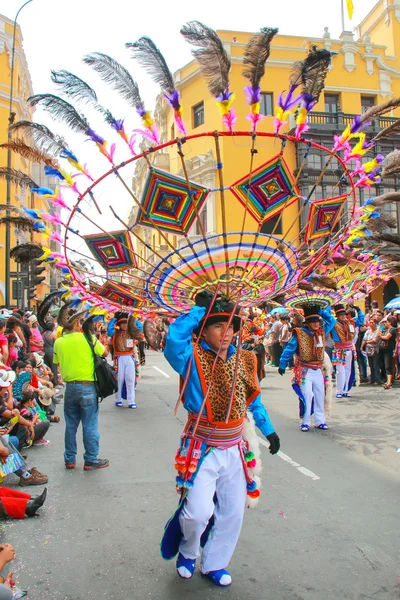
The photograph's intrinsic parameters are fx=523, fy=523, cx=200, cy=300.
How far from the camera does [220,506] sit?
→ 11.5ft

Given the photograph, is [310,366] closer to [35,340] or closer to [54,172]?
[54,172]

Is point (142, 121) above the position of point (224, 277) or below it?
above

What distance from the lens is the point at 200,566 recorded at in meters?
3.61

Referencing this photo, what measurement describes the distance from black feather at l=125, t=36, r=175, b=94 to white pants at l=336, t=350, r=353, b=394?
8.79m

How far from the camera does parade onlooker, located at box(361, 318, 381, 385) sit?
12.6 meters

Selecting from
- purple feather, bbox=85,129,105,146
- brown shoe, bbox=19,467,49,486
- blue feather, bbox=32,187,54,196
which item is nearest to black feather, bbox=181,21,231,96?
purple feather, bbox=85,129,105,146

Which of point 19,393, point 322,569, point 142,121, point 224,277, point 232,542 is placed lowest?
point 322,569

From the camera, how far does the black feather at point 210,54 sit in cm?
293

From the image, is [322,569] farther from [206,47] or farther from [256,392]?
[206,47]

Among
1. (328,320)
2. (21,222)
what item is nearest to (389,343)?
(328,320)

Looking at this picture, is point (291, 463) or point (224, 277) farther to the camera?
point (291, 463)

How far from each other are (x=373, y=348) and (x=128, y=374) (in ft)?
20.1

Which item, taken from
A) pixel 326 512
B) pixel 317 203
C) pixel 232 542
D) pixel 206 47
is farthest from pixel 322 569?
pixel 206 47

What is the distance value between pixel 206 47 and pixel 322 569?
3.43 m
